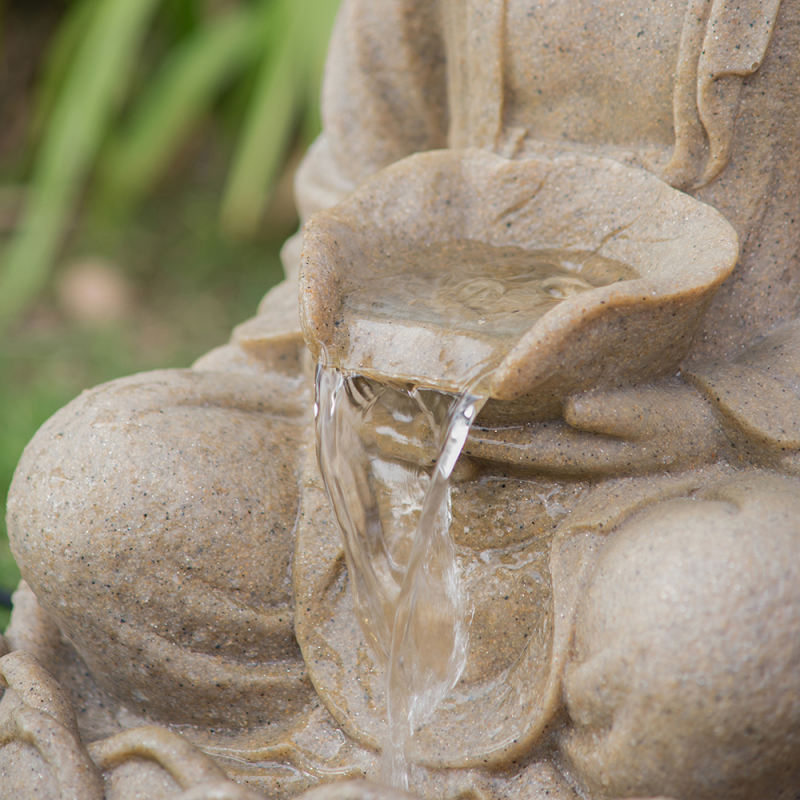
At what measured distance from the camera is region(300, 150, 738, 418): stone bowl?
3.71 feet

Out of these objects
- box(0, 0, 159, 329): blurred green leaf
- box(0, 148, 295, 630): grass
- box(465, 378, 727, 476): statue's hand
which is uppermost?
box(465, 378, 727, 476): statue's hand

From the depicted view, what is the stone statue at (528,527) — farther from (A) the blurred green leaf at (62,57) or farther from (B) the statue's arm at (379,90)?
(A) the blurred green leaf at (62,57)

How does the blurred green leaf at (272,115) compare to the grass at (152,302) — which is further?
the blurred green leaf at (272,115)

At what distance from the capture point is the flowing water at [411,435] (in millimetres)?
1218

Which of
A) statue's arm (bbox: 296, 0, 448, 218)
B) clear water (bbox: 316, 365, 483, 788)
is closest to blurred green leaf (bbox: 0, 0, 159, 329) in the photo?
statue's arm (bbox: 296, 0, 448, 218)

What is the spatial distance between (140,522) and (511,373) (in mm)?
502

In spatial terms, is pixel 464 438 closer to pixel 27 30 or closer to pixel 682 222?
pixel 682 222

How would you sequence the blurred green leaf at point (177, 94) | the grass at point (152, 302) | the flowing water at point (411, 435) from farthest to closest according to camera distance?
the blurred green leaf at point (177, 94), the grass at point (152, 302), the flowing water at point (411, 435)

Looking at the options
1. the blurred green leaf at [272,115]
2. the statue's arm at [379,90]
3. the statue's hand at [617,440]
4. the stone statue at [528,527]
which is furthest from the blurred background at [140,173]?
the statue's hand at [617,440]

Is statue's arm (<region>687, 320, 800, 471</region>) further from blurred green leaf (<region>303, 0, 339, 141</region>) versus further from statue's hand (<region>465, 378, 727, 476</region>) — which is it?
blurred green leaf (<region>303, 0, 339, 141</region>)

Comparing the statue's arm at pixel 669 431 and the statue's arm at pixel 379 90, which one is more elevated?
the statue's arm at pixel 379 90

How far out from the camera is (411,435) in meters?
1.30

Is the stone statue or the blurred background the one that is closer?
the stone statue

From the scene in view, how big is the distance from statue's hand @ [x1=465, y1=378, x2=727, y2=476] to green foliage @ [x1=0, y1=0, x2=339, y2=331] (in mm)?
2414
